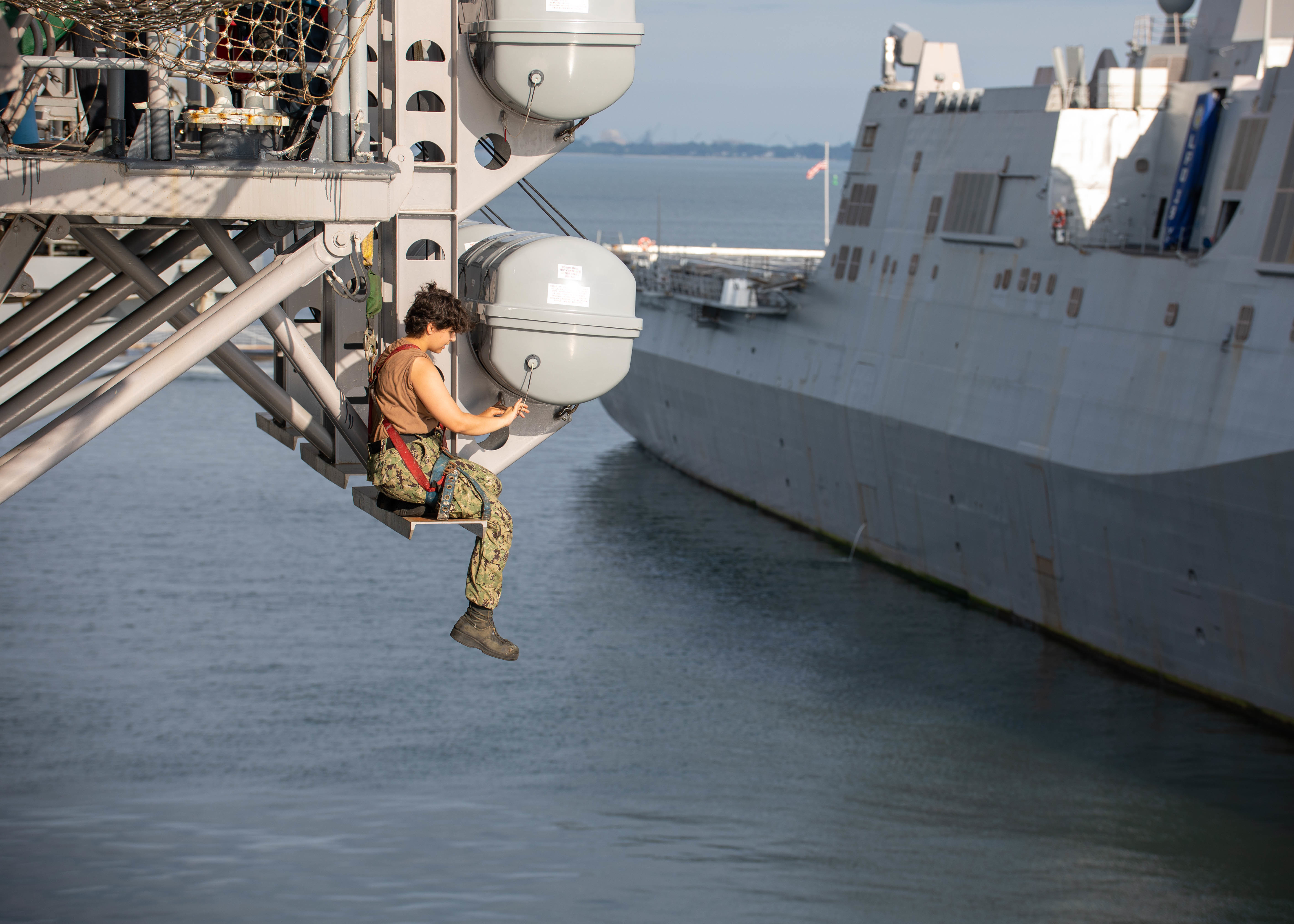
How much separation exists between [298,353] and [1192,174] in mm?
29253

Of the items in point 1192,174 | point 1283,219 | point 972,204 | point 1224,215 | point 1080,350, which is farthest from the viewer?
point 972,204

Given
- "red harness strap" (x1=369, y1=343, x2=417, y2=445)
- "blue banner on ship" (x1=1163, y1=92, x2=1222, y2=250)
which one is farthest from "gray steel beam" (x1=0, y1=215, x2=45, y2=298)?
"blue banner on ship" (x1=1163, y1=92, x2=1222, y2=250)

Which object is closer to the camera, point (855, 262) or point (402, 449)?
point (402, 449)

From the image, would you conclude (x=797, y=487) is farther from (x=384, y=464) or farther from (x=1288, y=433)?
(x=384, y=464)

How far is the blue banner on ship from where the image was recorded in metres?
33.3

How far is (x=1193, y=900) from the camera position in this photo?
26.2 m

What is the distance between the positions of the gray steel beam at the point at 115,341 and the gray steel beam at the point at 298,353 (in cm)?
7

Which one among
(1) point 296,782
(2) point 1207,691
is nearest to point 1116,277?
(2) point 1207,691

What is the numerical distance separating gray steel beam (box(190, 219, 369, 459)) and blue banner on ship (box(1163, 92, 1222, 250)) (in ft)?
92.3

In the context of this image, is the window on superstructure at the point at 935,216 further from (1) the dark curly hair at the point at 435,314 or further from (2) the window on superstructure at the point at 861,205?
(1) the dark curly hair at the point at 435,314

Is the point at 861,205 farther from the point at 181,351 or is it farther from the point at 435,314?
the point at 181,351

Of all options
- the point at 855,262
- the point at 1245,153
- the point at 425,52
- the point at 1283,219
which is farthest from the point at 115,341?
the point at 855,262

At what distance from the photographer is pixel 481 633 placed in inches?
347

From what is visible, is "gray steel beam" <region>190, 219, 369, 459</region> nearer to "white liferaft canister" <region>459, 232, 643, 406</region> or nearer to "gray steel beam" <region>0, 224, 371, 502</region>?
"gray steel beam" <region>0, 224, 371, 502</region>
